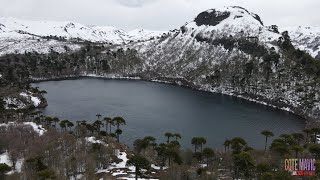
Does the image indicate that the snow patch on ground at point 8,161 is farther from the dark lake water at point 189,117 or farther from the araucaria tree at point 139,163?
the dark lake water at point 189,117

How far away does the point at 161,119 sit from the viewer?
16088 cm

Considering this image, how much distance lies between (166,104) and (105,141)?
83514mm

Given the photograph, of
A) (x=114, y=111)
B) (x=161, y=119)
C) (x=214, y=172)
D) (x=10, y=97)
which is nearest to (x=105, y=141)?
(x=214, y=172)

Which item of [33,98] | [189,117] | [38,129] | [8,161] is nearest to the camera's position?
[8,161]

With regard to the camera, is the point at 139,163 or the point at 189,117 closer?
the point at 139,163

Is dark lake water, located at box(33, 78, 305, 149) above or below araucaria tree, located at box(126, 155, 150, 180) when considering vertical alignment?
above

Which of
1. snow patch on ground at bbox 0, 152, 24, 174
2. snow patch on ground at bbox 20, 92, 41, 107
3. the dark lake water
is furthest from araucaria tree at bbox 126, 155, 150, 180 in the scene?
snow patch on ground at bbox 20, 92, 41, 107

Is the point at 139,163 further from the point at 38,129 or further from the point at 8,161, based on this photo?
the point at 38,129

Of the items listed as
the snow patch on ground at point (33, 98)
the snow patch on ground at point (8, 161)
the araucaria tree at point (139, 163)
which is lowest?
the snow patch on ground at point (8, 161)

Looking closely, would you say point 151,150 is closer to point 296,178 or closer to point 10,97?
point 296,178

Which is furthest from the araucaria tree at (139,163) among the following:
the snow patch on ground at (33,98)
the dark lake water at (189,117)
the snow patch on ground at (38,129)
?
the snow patch on ground at (33,98)

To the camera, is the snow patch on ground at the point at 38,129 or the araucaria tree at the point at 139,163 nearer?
the araucaria tree at the point at 139,163

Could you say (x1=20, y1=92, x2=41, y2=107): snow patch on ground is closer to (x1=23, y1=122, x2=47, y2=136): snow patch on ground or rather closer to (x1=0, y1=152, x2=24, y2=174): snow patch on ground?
(x1=23, y1=122, x2=47, y2=136): snow patch on ground

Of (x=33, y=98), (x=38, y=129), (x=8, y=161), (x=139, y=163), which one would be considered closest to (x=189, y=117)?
(x=38, y=129)
